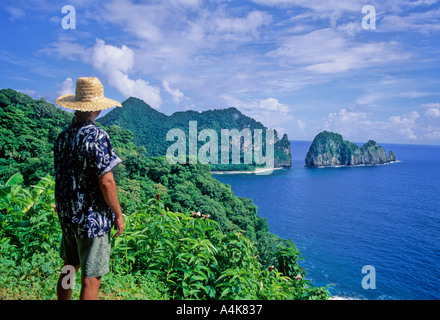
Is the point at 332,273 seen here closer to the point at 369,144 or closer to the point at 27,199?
the point at 27,199

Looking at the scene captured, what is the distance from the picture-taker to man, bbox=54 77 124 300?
1.74 m

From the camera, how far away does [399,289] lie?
26.1 meters

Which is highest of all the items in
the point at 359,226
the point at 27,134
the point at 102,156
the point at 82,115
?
the point at 27,134

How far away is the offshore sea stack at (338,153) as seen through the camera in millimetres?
100550

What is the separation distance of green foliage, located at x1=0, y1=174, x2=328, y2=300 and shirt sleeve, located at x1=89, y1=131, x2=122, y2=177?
3.82 feet

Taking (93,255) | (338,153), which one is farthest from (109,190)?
(338,153)

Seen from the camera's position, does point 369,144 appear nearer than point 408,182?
No

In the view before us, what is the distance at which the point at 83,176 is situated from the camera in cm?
176

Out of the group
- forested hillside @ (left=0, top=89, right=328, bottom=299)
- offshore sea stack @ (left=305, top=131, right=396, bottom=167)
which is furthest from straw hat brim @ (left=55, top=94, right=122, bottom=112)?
offshore sea stack @ (left=305, top=131, right=396, bottom=167)

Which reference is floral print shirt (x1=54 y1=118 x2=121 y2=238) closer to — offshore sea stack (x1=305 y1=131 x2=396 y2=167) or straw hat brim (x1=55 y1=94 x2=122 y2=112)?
straw hat brim (x1=55 y1=94 x2=122 y2=112)

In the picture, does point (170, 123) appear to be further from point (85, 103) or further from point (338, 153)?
point (85, 103)

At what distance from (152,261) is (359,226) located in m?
46.7

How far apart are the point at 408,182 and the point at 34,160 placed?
80462mm
